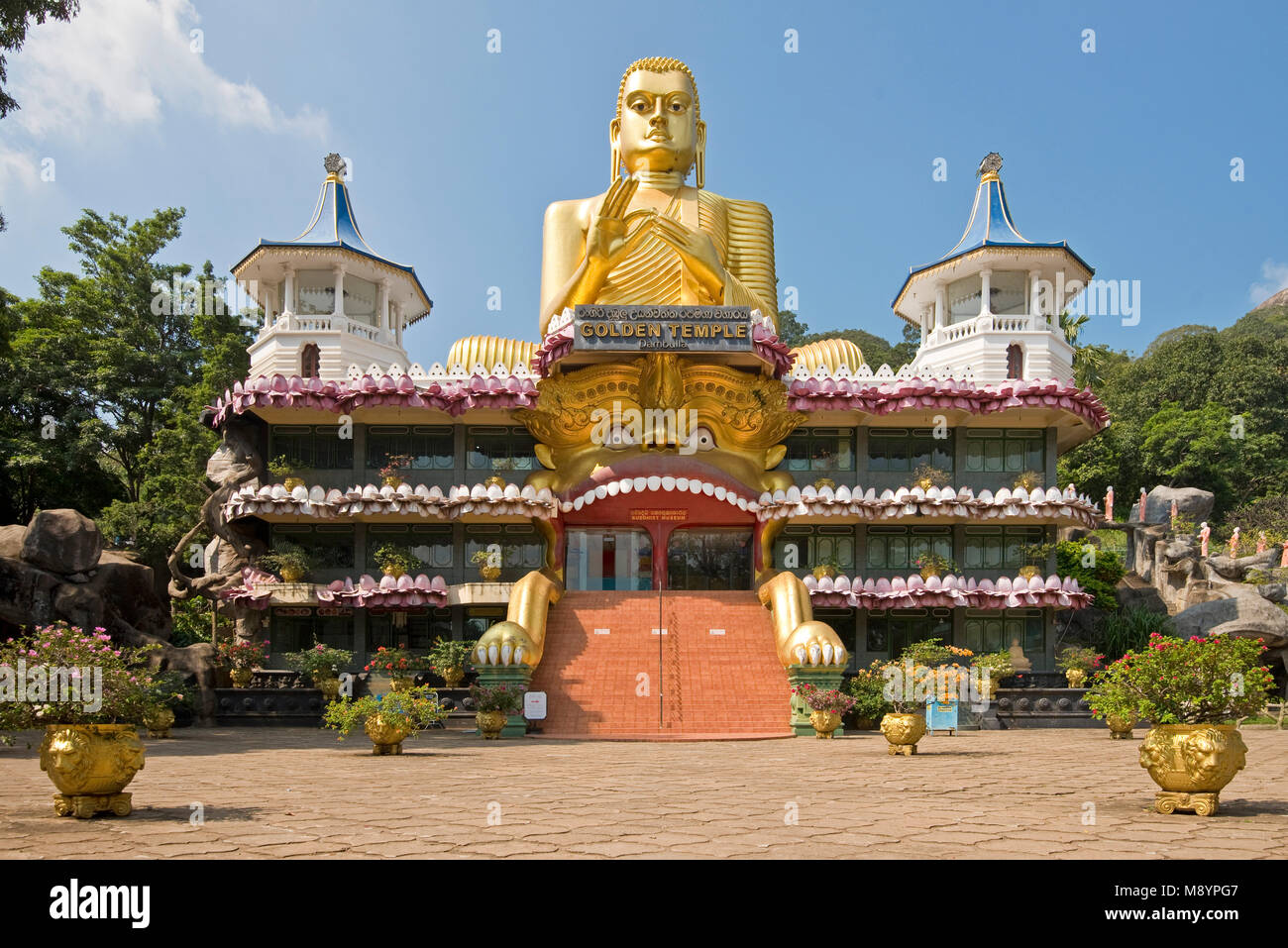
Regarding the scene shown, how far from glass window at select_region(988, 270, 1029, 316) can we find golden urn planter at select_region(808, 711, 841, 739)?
17.1 m

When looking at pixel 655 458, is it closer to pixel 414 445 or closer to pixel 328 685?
pixel 414 445

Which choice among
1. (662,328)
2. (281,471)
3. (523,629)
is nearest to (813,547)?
(662,328)

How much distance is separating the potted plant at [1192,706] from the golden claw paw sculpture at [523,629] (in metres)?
13.3

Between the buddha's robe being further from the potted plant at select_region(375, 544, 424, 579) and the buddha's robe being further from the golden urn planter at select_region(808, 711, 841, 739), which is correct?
the golden urn planter at select_region(808, 711, 841, 739)

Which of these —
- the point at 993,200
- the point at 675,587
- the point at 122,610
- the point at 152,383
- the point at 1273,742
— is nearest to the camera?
the point at 1273,742

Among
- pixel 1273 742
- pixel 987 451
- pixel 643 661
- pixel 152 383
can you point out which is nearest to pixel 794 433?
pixel 987 451

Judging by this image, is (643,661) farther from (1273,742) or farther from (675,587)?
(1273,742)

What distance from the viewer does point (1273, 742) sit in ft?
66.0

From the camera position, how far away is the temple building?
27672 mm

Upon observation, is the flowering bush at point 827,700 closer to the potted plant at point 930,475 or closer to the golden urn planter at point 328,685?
the potted plant at point 930,475

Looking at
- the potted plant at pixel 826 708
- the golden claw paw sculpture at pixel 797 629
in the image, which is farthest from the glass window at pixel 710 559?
the potted plant at pixel 826 708

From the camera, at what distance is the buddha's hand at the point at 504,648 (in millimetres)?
22141

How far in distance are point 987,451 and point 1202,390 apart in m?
32.4

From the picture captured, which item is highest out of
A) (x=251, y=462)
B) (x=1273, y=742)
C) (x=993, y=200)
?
(x=993, y=200)
